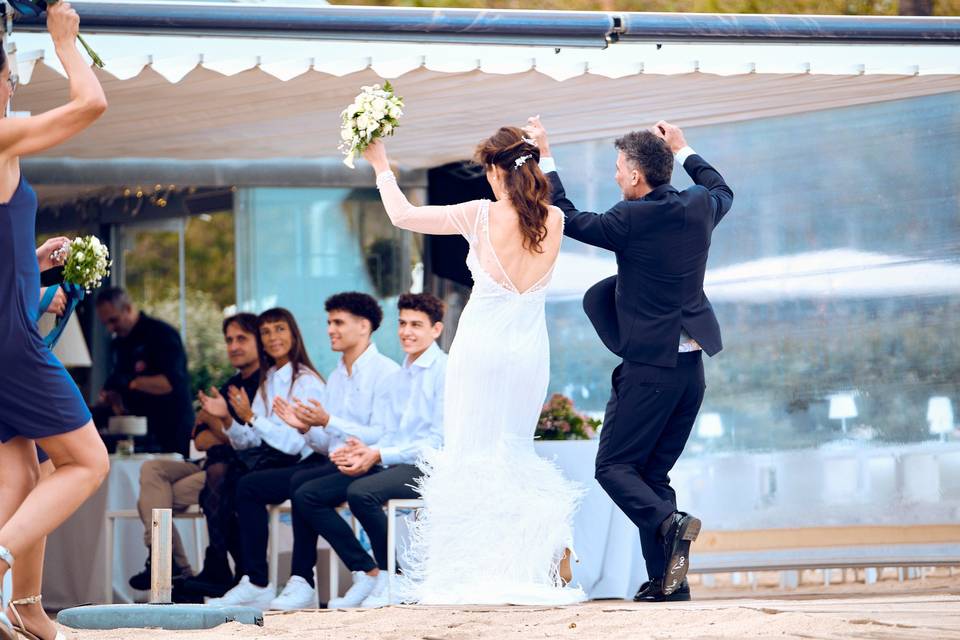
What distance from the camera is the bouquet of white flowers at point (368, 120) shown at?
5.10 meters

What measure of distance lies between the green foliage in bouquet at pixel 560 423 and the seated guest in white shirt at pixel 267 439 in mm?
1006

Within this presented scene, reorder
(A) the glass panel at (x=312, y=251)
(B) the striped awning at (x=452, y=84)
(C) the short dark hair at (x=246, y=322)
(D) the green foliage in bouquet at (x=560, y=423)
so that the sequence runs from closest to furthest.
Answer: (B) the striped awning at (x=452, y=84) → (D) the green foliage in bouquet at (x=560, y=423) → (C) the short dark hair at (x=246, y=322) → (A) the glass panel at (x=312, y=251)

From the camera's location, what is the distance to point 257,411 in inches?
265

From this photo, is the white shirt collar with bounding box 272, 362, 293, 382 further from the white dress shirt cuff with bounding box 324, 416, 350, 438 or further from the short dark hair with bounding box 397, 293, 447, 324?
the short dark hair with bounding box 397, 293, 447, 324

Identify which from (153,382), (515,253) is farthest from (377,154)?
(153,382)

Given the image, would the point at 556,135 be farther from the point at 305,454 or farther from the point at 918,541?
the point at 918,541

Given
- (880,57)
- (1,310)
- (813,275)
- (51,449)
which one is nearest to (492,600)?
(51,449)

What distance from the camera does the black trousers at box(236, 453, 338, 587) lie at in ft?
20.7

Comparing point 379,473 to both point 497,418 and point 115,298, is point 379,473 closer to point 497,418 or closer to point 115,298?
point 497,418

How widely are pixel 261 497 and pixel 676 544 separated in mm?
2219

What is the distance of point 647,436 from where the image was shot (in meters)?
5.30

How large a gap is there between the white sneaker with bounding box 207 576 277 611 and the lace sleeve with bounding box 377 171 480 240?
6.75 feet

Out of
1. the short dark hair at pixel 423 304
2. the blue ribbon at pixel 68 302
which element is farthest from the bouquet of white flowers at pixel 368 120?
the short dark hair at pixel 423 304

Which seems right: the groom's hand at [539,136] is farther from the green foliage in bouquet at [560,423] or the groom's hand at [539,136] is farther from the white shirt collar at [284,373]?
the white shirt collar at [284,373]
